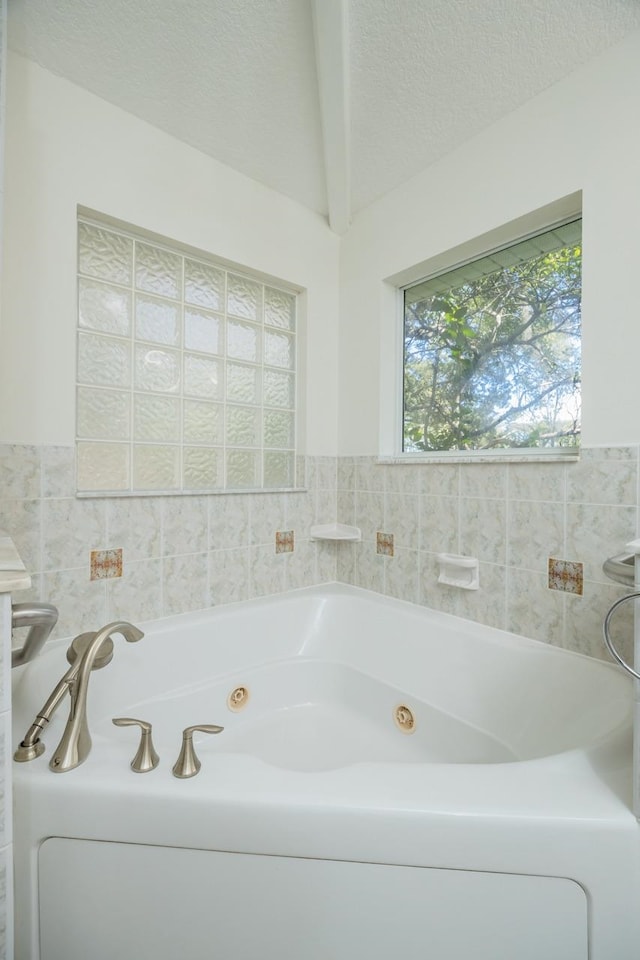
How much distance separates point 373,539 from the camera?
6.43 ft

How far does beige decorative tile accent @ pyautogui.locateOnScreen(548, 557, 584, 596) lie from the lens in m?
1.29

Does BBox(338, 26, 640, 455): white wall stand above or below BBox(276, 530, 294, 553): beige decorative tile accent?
above

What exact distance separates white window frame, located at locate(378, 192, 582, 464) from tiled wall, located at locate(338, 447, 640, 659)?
Result: 0.07m

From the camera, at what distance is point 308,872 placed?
0.69 m

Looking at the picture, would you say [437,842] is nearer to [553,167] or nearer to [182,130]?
[553,167]

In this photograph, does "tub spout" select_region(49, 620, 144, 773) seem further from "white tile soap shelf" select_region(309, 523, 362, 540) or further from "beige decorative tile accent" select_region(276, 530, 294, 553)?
"white tile soap shelf" select_region(309, 523, 362, 540)

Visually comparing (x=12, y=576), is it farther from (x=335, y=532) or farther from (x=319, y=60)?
(x=319, y=60)

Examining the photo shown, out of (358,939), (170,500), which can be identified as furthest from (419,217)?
(358,939)

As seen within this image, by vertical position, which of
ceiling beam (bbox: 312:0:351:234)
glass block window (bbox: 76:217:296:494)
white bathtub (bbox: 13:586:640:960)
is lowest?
white bathtub (bbox: 13:586:640:960)

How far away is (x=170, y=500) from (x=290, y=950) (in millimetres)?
1291

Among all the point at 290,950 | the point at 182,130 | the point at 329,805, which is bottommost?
the point at 290,950

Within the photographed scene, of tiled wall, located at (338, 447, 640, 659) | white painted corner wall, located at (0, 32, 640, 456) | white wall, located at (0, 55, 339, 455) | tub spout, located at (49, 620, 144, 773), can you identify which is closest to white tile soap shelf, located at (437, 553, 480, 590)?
tiled wall, located at (338, 447, 640, 659)

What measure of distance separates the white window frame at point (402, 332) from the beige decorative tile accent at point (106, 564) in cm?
119

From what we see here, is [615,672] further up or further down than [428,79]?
further down
